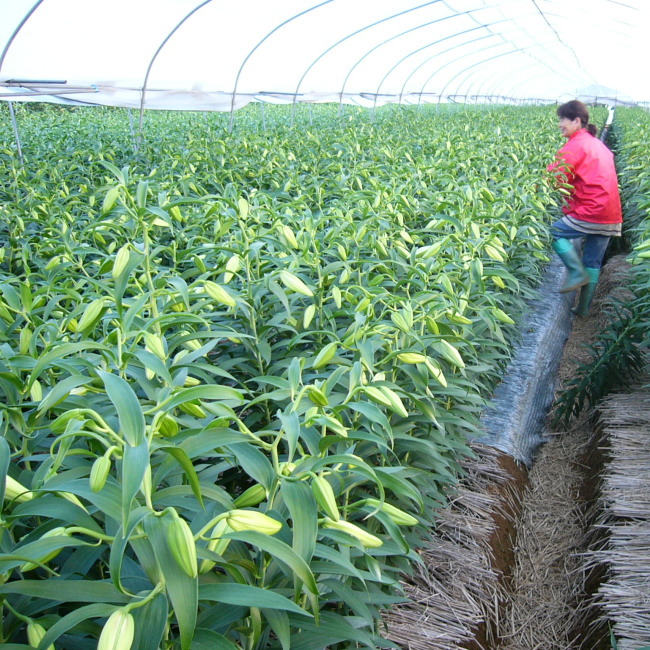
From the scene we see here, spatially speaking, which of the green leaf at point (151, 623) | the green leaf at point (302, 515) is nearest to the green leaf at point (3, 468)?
the green leaf at point (151, 623)

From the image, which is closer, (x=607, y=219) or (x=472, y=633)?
(x=472, y=633)

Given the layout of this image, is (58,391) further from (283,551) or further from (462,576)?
(462,576)

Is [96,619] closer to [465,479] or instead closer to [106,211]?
[106,211]

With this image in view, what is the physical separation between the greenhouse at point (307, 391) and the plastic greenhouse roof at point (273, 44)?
0.06 metres

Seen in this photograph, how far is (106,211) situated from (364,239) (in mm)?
953

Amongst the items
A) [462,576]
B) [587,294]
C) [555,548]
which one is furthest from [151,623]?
[587,294]

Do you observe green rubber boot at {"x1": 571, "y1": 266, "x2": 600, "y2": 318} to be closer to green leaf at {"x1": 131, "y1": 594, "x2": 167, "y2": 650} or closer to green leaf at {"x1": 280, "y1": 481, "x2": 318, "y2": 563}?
green leaf at {"x1": 280, "y1": 481, "x2": 318, "y2": 563}

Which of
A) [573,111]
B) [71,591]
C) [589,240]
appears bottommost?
[589,240]

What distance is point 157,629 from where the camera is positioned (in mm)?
720

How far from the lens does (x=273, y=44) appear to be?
28.6ft

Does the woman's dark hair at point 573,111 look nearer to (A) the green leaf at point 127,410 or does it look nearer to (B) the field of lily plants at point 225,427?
(B) the field of lily plants at point 225,427

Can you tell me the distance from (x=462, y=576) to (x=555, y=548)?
0.77 meters

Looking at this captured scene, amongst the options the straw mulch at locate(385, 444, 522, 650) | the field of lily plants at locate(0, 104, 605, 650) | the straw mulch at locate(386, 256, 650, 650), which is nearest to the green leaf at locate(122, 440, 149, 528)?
the field of lily plants at locate(0, 104, 605, 650)

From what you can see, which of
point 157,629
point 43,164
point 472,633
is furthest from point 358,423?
point 43,164
